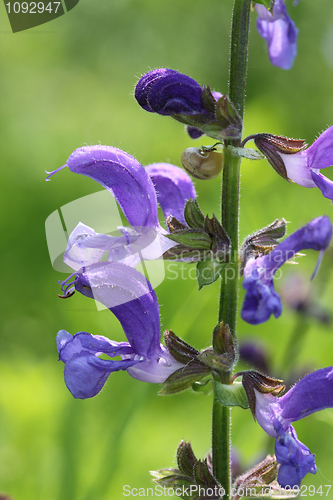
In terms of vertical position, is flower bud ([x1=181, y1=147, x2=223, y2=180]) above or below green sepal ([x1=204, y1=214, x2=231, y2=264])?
above

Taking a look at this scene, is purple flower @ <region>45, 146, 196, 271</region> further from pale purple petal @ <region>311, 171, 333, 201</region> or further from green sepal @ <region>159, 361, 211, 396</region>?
pale purple petal @ <region>311, 171, 333, 201</region>

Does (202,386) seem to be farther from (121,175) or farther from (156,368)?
(121,175)

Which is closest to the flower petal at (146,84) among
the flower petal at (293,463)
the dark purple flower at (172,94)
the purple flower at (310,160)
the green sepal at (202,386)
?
the dark purple flower at (172,94)

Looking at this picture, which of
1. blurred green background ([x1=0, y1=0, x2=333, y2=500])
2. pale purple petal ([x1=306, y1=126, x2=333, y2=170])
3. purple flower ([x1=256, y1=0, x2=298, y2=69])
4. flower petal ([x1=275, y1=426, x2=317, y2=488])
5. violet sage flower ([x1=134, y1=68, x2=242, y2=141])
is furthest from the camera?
blurred green background ([x1=0, y1=0, x2=333, y2=500])

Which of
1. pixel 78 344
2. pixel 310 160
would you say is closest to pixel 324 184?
pixel 310 160

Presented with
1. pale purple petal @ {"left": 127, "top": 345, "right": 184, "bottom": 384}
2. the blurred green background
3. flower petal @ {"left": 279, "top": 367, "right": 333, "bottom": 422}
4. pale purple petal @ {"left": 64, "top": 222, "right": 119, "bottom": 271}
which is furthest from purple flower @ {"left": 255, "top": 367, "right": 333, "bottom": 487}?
the blurred green background

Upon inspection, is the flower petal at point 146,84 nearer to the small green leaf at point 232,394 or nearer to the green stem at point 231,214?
the green stem at point 231,214
